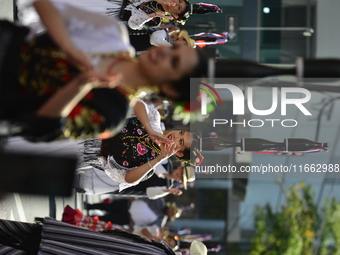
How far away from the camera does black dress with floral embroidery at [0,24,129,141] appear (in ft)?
4.87

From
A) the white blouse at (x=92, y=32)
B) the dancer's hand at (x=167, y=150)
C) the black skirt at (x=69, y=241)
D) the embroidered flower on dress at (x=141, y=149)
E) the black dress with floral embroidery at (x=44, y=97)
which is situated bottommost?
the black skirt at (x=69, y=241)

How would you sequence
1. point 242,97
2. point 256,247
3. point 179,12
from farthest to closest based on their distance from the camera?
point 256,247 → point 179,12 → point 242,97

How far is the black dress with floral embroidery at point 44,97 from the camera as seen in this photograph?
1.48 metres

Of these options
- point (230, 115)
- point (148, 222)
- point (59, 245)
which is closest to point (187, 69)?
point (230, 115)

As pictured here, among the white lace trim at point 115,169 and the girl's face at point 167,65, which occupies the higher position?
the girl's face at point 167,65

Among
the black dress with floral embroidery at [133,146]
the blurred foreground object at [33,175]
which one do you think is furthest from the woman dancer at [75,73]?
the black dress with floral embroidery at [133,146]

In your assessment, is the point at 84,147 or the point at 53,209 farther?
the point at 53,209

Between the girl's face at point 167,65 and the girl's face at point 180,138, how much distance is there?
50.5 inches

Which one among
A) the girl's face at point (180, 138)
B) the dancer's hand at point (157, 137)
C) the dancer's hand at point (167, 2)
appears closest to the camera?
the dancer's hand at point (157, 137)

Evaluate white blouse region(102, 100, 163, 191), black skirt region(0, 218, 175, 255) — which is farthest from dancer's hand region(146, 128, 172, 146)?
black skirt region(0, 218, 175, 255)

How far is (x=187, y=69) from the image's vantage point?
1.47 metres

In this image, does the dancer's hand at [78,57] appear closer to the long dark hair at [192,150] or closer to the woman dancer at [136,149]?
the woman dancer at [136,149]

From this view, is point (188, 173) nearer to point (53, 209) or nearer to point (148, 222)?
point (53, 209)

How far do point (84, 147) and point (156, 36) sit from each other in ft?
4.02
